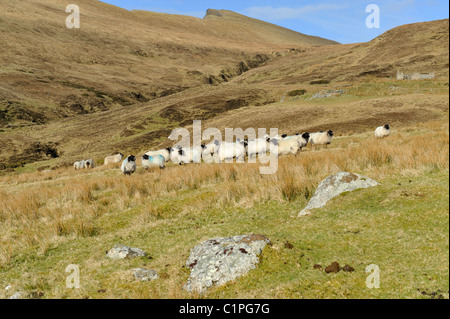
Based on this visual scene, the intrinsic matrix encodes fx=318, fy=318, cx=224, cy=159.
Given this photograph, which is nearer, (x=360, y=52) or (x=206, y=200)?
(x=206, y=200)

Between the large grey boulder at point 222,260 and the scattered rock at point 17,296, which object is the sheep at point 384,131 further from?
the scattered rock at point 17,296

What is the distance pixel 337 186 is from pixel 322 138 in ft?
58.2

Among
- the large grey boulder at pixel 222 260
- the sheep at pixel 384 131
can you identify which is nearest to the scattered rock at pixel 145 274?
the large grey boulder at pixel 222 260

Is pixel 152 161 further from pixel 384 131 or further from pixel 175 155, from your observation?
pixel 384 131

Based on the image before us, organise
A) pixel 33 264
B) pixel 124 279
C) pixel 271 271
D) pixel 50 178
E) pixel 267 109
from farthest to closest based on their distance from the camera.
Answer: pixel 267 109 < pixel 50 178 < pixel 33 264 < pixel 124 279 < pixel 271 271

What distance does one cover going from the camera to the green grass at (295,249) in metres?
4.74

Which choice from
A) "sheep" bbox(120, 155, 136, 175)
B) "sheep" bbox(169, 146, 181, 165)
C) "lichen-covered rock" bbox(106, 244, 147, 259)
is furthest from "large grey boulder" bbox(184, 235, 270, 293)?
"sheep" bbox(169, 146, 181, 165)

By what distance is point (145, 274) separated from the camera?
601 centimetres

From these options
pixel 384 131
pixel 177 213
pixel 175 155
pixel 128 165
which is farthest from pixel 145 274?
pixel 384 131

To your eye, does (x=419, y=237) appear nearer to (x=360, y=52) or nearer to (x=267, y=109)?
(x=267, y=109)

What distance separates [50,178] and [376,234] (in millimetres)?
28300

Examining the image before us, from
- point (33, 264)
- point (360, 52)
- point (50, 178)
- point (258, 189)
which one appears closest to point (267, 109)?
point (50, 178)

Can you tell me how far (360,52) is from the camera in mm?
109188
